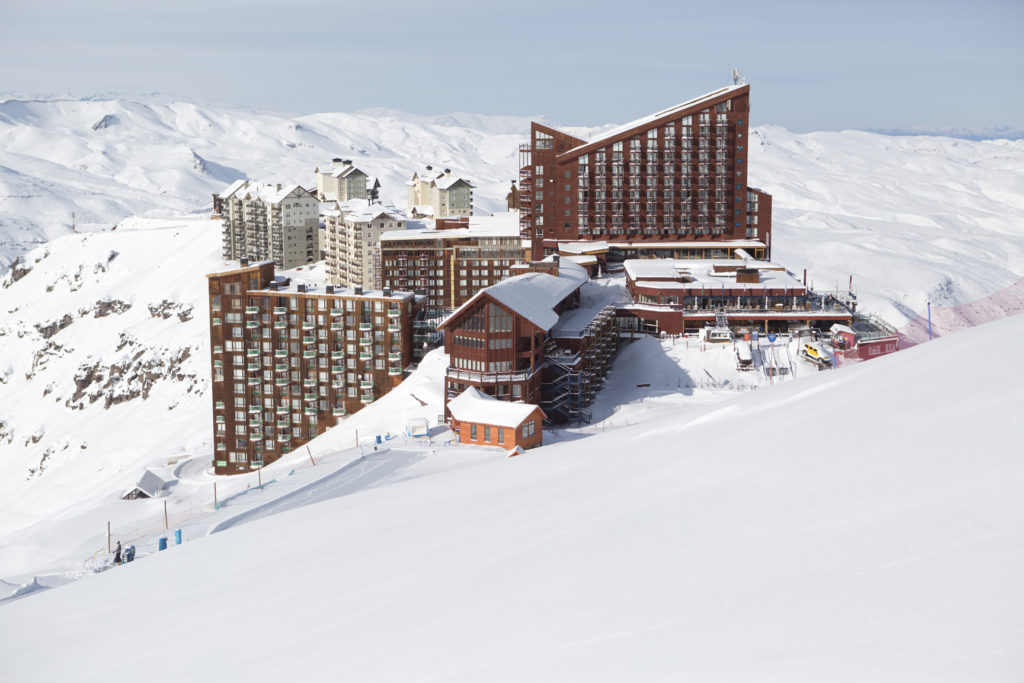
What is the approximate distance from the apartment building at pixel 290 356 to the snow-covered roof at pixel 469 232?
51.6 ft

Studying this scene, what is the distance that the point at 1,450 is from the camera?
77.4 m

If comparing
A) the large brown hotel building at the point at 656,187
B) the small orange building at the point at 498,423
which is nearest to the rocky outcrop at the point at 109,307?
the large brown hotel building at the point at 656,187

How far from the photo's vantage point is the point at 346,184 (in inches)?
4085

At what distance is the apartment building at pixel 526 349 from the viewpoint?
37.5 m

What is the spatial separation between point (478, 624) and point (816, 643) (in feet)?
6.61

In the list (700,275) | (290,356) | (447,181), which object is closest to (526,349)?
(700,275)

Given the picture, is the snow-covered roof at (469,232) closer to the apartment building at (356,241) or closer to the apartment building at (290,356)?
the apartment building at (356,241)

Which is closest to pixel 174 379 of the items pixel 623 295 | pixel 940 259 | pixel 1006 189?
pixel 623 295

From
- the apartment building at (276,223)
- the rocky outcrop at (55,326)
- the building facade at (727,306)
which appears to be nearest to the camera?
the building facade at (727,306)

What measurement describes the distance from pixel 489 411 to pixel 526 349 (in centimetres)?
591

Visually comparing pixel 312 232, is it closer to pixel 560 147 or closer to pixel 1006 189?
pixel 560 147

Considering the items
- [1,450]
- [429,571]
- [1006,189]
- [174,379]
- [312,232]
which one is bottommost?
[1,450]

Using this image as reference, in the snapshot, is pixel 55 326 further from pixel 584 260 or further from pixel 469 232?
pixel 584 260

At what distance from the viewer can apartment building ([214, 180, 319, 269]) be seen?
275 ft
